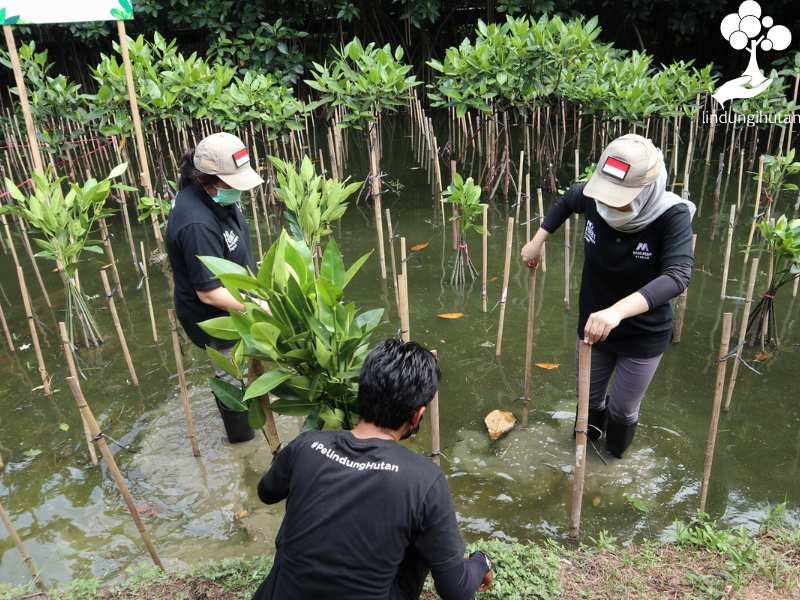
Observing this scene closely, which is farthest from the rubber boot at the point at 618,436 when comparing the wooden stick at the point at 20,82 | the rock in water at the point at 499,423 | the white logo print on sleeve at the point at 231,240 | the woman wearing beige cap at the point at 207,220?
the wooden stick at the point at 20,82

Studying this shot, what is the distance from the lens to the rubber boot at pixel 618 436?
307cm

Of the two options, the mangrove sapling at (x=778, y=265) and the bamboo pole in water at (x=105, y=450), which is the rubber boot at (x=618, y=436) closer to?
the mangrove sapling at (x=778, y=265)

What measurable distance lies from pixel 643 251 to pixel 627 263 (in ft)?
0.30

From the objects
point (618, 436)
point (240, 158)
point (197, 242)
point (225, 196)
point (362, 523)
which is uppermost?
point (240, 158)

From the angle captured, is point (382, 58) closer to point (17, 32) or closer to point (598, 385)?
point (598, 385)

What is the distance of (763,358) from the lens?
404 centimetres

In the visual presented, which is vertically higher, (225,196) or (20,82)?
(20,82)

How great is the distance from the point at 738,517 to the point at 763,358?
1.53m

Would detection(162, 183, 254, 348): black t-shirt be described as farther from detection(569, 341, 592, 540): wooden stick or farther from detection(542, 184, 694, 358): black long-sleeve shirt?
detection(569, 341, 592, 540): wooden stick

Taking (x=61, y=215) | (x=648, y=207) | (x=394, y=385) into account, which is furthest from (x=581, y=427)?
(x=61, y=215)

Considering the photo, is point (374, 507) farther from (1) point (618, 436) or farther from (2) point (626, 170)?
(1) point (618, 436)

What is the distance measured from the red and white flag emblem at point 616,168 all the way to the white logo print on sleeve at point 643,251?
1.10ft

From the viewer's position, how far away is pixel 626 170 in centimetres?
233

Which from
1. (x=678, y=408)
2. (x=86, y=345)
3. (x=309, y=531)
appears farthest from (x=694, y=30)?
(x=309, y=531)
